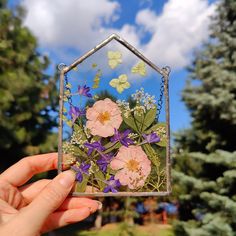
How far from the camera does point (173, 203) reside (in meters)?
7.89

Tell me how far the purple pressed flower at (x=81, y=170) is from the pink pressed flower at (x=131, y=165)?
78 millimetres

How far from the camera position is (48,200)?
3.65 feet

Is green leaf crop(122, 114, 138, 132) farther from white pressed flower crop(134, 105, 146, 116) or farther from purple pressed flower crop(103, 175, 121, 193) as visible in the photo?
purple pressed flower crop(103, 175, 121, 193)

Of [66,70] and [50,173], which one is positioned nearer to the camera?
[66,70]

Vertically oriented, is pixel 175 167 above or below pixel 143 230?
above

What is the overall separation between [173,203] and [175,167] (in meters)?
1.20

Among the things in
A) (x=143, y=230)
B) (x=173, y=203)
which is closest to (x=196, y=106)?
(x=173, y=203)

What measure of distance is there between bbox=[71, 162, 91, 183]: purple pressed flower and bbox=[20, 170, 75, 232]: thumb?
35 millimetres

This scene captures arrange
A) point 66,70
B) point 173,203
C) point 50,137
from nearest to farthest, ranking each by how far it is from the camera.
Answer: point 66,70 → point 173,203 → point 50,137

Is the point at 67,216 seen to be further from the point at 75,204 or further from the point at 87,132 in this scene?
the point at 87,132

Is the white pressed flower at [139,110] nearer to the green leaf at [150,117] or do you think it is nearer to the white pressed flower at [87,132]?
the green leaf at [150,117]

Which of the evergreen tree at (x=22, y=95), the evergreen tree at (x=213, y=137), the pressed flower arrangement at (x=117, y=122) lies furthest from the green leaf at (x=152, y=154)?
the evergreen tree at (x=22, y=95)

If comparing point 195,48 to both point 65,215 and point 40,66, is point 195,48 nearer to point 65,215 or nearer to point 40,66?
point 40,66

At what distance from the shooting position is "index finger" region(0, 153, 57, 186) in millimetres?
1388
